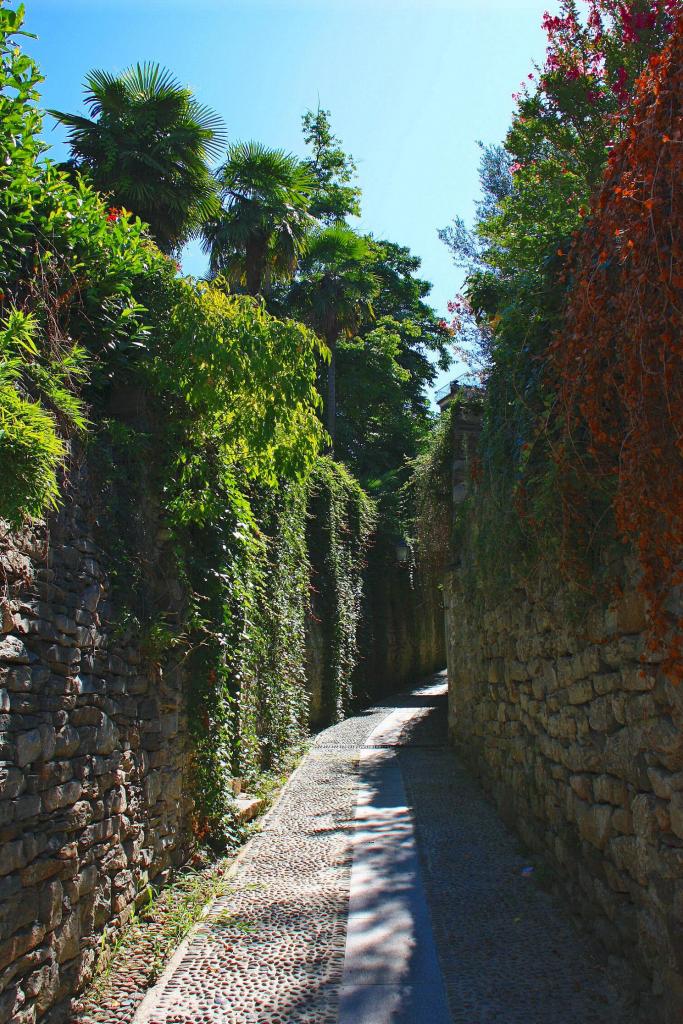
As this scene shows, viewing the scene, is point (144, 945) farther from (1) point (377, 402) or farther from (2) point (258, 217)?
(1) point (377, 402)

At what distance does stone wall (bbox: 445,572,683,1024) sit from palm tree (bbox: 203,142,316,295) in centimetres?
912

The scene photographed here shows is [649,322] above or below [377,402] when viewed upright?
below

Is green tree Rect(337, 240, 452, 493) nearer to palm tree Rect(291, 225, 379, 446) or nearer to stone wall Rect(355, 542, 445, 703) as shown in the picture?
palm tree Rect(291, 225, 379, 446)

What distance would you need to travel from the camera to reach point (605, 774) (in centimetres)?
395

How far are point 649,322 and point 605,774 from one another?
2305mm

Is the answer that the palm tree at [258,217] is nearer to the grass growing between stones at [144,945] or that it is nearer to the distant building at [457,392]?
the distant building at [457,392]

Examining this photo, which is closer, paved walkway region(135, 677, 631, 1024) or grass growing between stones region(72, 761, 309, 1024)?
paved walkway region(135, 677, 631, 1024)

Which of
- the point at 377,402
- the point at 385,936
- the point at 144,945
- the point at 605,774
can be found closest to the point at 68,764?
the point at 144,945

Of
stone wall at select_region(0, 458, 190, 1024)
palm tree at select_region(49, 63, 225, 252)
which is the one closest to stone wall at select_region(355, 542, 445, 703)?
palm tree at select_region(49, 63, 225, 252)

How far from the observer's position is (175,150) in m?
10.7

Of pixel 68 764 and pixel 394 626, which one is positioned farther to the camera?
pixel 394 626

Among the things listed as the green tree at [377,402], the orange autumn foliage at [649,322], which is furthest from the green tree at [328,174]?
the orange autumn foliage at [649,322]

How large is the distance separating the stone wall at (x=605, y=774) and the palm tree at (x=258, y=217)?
912 centimetres

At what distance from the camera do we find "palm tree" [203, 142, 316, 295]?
12883 millimetres
